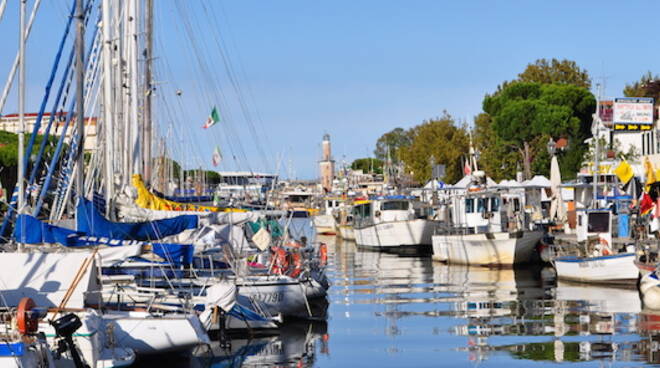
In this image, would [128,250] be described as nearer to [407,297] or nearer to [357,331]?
[357,331]

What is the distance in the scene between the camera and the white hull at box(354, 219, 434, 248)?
62406mm

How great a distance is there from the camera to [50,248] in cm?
2469

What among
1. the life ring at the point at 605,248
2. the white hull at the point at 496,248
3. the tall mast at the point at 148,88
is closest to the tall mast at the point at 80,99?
the tall mast at the point at 148,88

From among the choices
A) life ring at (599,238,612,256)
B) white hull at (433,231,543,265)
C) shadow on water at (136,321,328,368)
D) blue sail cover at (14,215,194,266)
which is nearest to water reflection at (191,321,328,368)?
shadow on water at (136,321,328,368)

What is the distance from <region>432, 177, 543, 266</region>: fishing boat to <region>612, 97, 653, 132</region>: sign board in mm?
7079

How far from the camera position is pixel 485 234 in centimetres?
4759

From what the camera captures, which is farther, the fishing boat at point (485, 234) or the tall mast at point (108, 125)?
the fishing boat at point (485, 234)

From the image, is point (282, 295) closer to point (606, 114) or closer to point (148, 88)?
point (148, 88)

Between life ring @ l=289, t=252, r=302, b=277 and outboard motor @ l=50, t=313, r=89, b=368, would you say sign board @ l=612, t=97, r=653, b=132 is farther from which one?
outboard motor @ l=50, t=313, r=89, b=368

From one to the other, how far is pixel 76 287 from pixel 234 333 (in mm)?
6123

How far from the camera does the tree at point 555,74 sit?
309 ft

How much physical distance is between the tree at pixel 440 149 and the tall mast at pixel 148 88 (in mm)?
50651

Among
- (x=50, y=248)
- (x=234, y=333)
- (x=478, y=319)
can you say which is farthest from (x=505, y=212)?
(x=50, y=248)

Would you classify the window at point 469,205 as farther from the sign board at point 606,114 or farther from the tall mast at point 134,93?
the sign board at point 606,114
